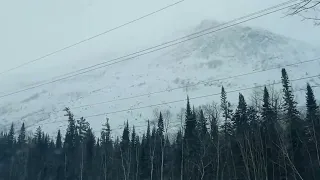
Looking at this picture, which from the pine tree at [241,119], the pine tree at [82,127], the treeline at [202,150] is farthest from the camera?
the pine tree at [82,127]

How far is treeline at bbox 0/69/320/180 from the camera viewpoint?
4856 centimetres

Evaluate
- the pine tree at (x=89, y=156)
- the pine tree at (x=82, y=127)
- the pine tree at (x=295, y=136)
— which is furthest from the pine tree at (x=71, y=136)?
the pine tree at (x=295, y=136)

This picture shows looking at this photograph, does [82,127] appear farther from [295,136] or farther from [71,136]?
[295,136]

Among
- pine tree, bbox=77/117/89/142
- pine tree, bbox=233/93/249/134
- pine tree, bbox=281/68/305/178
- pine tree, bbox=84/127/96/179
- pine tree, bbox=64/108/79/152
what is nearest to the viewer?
pine tree, bbox=281/68/305/178

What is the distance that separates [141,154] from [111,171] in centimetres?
612

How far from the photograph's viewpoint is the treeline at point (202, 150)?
159ft

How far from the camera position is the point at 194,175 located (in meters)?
57.8

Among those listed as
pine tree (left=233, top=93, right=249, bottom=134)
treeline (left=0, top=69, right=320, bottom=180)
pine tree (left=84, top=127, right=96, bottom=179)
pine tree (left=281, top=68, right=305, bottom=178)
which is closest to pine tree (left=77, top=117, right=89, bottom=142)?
treeline (left=0, top=69, right=320, bottom=180)

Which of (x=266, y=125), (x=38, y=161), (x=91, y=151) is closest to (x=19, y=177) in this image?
(x=38, y=161)

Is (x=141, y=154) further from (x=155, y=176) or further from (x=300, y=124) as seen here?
(x=300, y=124)

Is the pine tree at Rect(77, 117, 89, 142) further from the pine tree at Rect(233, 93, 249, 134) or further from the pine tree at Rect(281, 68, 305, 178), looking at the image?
the pine tree at Rect(281, 68, 305, 178)

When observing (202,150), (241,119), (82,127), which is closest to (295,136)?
(241,119)

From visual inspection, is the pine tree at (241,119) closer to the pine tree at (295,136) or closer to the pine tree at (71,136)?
the pine tree at (295,136)

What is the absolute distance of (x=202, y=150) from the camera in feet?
185
